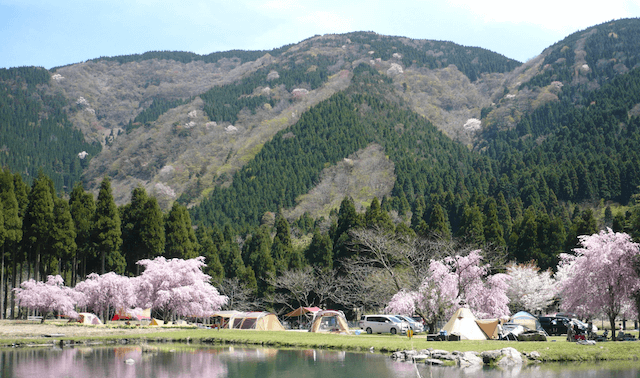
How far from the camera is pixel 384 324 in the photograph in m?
42.4

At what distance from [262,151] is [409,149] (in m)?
36.2

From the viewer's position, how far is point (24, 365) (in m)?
25.0

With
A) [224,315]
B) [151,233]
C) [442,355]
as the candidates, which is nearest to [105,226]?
[151,233]

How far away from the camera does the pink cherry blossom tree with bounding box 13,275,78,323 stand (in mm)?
48031

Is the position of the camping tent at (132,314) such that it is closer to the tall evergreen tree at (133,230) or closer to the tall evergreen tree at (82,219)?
the tall evergreen tree at (133,230)

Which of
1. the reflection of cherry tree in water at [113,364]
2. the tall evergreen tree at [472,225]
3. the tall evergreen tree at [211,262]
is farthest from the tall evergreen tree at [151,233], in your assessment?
the tall evergreen tree at [472,225]

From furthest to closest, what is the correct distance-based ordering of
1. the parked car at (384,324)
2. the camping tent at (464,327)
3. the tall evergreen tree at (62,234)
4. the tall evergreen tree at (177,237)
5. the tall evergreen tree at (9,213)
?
the tall evergreen tree at (177,237) → the tall evergreen tree at (62,234) → the tall evergreen tree at (9,213) → the parked car at (384,324) → the camping tent at (464,327)

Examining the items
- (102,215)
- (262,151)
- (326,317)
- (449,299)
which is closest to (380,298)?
(326,317)

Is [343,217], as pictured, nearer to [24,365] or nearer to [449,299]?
[449,299]

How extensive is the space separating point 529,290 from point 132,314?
38536mm

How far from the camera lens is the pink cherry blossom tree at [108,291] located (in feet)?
170

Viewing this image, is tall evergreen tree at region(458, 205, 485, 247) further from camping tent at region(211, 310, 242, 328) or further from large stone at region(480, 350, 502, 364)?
large stone at region(480, 350, 502, 364)

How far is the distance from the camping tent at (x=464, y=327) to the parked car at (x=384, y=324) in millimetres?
8176

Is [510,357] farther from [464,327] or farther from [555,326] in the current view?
[555,326]
